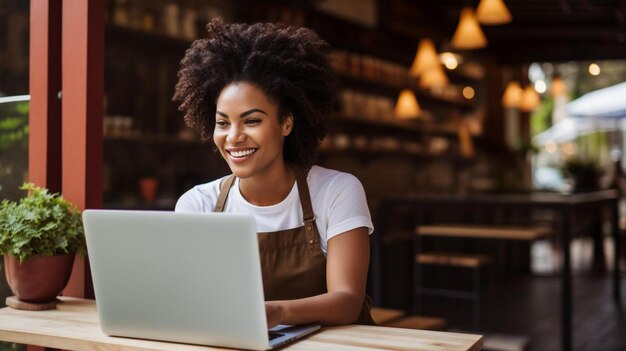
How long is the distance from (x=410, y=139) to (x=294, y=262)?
712 cm

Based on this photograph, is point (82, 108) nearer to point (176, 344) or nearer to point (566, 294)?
A: point (176, 344)

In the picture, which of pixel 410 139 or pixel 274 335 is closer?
pixel 274 335

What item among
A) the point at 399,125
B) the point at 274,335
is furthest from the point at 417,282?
the point at 274,335

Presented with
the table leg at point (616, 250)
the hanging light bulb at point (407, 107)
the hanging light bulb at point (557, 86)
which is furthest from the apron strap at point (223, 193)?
the hanging light bulb at point (557, 86)

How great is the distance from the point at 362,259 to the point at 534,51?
32.7 ft

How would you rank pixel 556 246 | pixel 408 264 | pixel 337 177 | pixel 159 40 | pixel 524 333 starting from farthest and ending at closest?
1. pixel 556 246
2. pixel 408 264
3. pixel 524 333
4. pixel 159 40
5. pixel 337 177

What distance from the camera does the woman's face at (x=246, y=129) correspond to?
178 centimetres

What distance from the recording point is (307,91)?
195cm

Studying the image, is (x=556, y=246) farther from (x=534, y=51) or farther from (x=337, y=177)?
(x=337, y=177)

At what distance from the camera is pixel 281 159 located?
6.44 feet

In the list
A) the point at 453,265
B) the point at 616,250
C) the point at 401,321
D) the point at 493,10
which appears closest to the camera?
the point at 401,321

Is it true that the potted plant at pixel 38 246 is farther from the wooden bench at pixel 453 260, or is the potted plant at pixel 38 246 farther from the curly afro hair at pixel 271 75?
the wooden bench at pixel 453 260

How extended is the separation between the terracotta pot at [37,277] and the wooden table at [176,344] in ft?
0.44

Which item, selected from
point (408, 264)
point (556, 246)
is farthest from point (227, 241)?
point (556, 246)
